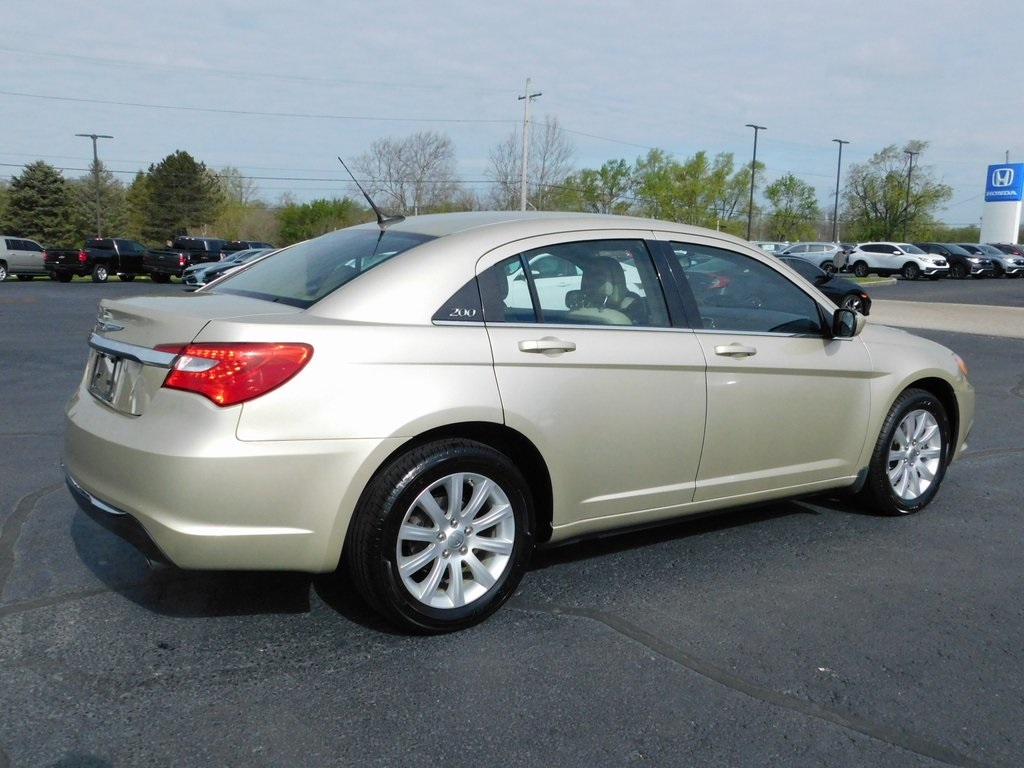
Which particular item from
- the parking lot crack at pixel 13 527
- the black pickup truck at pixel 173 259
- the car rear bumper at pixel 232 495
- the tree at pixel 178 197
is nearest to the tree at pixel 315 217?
the tree at pixel 178 197

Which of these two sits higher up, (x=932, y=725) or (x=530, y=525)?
(x=530, y=525)

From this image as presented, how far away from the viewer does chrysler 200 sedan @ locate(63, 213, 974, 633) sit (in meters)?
3.30

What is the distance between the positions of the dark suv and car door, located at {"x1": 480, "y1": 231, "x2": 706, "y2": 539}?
48258 millimetres

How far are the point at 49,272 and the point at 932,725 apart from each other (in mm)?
40625

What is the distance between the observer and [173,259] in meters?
39.1

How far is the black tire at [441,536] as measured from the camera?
3.48 metres

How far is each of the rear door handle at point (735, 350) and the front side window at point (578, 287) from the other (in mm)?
296

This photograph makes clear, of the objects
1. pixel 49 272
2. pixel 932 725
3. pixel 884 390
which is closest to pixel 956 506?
pixel 884 390

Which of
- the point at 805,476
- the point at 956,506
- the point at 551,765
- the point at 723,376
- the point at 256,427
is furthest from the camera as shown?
the point at 956,506

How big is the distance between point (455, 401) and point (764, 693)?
1.50 meters

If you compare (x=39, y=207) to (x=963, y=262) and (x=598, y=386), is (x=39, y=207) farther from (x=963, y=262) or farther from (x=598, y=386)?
(x=598, y=386)

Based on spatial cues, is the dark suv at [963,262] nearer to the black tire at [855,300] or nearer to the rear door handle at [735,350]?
the black tire at [855,300]

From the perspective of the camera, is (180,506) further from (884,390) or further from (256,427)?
(884,390)

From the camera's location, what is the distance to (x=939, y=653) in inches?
142
